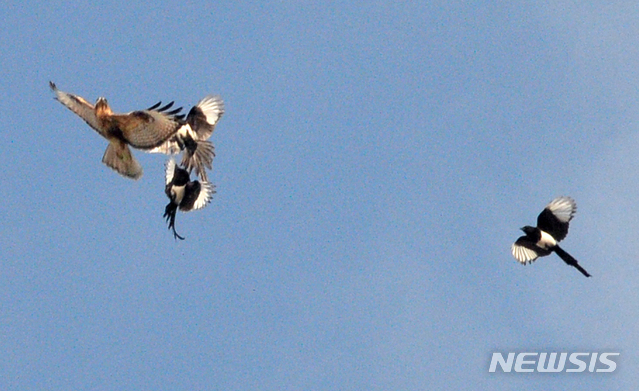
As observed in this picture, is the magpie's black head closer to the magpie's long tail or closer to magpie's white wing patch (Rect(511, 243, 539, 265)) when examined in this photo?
magpie's white wing patch (Rect(511, 243, 539, 265))

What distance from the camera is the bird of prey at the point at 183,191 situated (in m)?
24.7

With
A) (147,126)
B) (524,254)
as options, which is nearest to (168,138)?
(147,126)

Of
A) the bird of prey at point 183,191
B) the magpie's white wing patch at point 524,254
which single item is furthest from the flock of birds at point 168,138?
the magpie's white wing patch at point 524,254

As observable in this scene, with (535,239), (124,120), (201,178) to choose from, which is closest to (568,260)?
(535,239)

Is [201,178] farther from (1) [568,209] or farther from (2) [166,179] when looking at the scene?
(1) [568,209]

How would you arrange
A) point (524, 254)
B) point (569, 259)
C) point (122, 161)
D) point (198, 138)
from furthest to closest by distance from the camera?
point (198, 138)
point (524, 254)
point (569, 259)
point (122, 161)

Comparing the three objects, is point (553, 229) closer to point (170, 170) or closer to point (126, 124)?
point (170, 170)

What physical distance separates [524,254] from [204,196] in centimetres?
616

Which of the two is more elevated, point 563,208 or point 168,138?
point 563,208

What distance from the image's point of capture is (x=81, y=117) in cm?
2369

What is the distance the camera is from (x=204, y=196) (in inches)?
986

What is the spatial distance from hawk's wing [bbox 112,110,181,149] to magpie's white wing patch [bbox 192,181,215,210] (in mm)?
2287

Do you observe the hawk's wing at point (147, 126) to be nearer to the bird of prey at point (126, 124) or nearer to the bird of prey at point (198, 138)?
the bird of prey at point (126, 124)

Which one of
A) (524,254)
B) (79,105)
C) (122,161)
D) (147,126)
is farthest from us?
(524,254)
